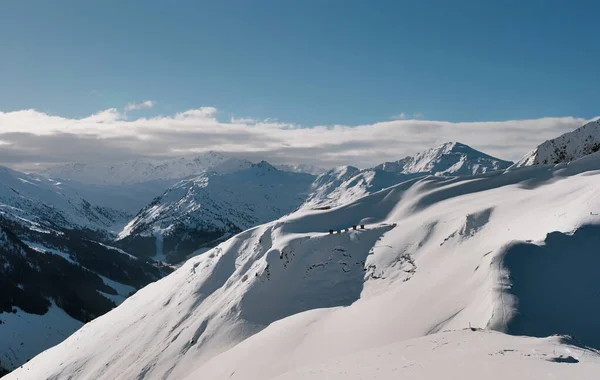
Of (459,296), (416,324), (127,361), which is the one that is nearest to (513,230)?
(459,296)

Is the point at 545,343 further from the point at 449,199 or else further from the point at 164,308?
the point at 164,308

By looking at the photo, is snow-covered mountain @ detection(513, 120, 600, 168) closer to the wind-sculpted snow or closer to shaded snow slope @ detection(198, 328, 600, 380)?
the wind-sculpted snow

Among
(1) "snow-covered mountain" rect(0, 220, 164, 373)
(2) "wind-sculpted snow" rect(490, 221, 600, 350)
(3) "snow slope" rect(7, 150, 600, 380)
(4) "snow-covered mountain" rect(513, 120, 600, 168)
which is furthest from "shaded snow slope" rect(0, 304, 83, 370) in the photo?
(4) "snow-covered mountain" rect(513, 120, 600, 168)

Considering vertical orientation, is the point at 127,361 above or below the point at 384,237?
below

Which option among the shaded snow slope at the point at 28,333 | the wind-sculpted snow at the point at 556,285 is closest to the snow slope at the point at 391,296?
the wind-sculpted snow at the point at 556,285

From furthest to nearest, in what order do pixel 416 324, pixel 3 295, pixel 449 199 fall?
pixel 3 295, pixel 449 199, pixel 416 324

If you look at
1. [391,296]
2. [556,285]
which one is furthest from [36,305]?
[556,285]

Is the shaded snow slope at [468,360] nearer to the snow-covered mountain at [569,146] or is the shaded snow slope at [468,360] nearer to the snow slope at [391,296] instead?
the snow slope at [391,296]
